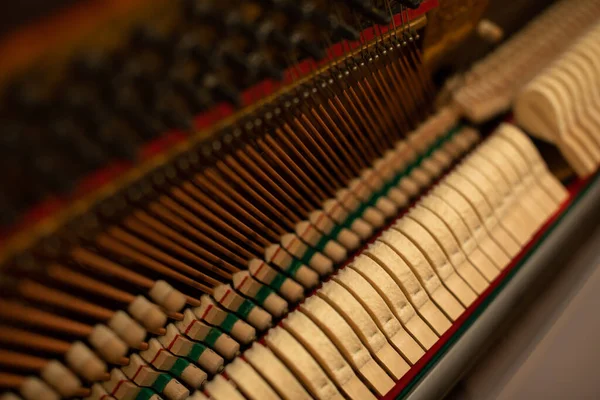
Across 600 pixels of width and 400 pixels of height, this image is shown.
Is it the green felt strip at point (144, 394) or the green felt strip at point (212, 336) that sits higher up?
the green felt strip at point (212, 336)

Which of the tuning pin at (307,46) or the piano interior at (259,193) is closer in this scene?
the piano interior at (259,193)

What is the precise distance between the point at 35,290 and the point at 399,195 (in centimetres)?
113

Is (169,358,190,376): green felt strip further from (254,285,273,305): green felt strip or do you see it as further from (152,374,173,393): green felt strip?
(254,285,273,305): green felt strip

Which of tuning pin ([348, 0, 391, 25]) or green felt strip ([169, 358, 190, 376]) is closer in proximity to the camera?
tuning pin ([348, 0, 391, 25])

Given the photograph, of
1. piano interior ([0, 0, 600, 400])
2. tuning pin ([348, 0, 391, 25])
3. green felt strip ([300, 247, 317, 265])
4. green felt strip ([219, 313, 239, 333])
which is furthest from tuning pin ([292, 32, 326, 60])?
green felt strip ([219, 313, 239, 333])

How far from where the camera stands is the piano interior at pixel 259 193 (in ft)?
2.35

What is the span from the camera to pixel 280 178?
3.88ft

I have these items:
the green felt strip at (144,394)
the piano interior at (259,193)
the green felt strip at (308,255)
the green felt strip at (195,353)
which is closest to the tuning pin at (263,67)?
the piano interior at (259,193)

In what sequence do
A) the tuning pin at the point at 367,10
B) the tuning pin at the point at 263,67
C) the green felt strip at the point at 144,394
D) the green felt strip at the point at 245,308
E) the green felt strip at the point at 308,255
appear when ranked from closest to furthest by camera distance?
the tuning pin at the point at 263,67 < the tuning pin at the point at 367,10 < the green felt strip at the point at 144,394 < the green felt strip at the point at 245,308 < the green felt strip at the point at 308,255

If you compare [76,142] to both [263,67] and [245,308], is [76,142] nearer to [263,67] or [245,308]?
[263,67]

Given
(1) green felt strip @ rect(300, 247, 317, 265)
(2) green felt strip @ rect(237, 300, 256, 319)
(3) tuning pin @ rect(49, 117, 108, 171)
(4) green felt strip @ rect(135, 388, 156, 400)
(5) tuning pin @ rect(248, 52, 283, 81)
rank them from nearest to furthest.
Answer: (3) tuning pin @ rect(49, 117, 108, 171)
(5) tuning pin @ rect(248, 52, 283, 81)
(4) green felt strip @ rect(135, 388, 156, 400)
(2) green felt strip @ rect(237, 300, 256, 319)
(1) green felt strip @ rect(300, 247, 317, 265)

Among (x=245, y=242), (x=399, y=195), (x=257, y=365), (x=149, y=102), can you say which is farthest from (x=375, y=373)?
(x=149, y=102)

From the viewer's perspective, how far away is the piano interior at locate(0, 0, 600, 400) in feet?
2.35

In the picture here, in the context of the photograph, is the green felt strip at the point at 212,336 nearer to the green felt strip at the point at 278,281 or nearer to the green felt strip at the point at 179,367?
the green felt strip at the point at 179,367
